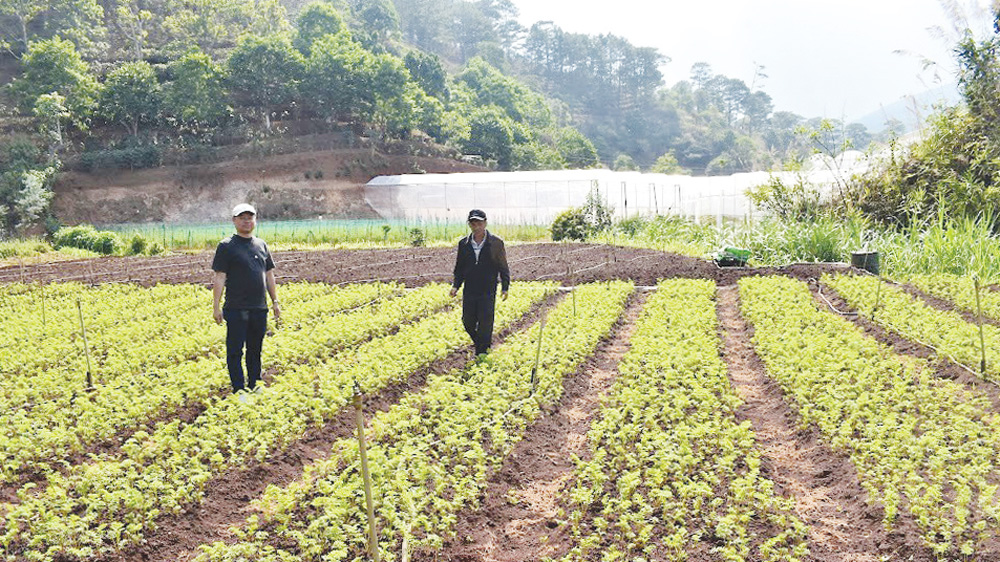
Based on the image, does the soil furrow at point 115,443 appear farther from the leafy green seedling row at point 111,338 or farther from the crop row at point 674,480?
the crop row at point 674,480

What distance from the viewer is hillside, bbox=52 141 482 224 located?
42250mm

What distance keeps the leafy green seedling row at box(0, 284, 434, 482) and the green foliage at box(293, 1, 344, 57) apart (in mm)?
52219

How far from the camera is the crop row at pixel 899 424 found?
462 centimetres

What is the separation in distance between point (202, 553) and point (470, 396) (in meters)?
3.17

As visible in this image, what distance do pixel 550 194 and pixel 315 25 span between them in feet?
119

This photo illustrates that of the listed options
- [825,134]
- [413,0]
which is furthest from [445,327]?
[413,0]

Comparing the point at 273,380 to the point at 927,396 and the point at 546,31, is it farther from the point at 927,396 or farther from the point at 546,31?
the point at 546,31

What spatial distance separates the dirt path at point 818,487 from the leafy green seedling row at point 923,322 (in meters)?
2.09

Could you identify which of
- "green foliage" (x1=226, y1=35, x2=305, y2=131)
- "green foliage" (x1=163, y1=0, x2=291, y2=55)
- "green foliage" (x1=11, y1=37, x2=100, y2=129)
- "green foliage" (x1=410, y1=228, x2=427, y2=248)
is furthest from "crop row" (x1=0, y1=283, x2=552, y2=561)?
"green foliage" (x1=163, y1=0, x2=291, y2=55)

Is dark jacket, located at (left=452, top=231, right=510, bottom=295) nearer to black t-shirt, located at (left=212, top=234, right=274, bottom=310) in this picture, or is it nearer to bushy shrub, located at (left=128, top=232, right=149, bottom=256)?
black t-shirt, located at (left=212, top=234, right=274, bottom=310)

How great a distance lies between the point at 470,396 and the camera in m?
7.12

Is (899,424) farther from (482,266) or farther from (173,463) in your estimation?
(173,463)

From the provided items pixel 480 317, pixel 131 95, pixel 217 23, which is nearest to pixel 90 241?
pixel 480 317

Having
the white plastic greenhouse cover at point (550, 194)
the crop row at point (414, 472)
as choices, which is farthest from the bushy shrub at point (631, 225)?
the crop row at point (414, 472)
